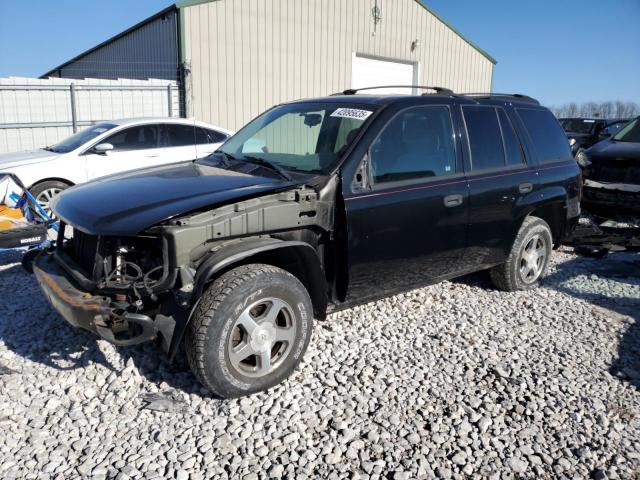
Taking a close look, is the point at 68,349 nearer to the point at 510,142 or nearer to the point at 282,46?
the point at 510,142

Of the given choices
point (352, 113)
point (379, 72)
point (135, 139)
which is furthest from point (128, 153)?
point (379, 72)

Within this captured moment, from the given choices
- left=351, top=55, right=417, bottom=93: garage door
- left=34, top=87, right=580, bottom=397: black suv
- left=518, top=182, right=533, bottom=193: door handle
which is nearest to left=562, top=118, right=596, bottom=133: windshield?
left=351, top=55, right=417, bottom=93: garage door

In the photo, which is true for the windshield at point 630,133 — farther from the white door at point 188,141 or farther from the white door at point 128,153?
the white door at point 128,153

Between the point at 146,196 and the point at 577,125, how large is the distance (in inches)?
739

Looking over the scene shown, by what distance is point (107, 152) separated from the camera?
8.32 m

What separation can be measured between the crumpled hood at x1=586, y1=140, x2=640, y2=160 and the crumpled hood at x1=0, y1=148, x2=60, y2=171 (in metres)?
8.11

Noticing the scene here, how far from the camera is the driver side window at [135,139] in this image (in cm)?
855

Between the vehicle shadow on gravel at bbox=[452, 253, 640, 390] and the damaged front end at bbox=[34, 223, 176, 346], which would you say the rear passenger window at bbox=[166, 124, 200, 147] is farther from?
the damaged front end at bbox=[34, 223, 176, 346]

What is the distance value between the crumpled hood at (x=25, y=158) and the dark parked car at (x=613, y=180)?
26.1 ft

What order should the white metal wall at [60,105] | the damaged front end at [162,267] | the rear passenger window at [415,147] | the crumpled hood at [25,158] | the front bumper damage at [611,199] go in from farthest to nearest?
the white metal wall at [60,105], the crumpled hood at [25,158], the front bumper damage at [611,199], the rear passenger window at [415,147], the damaged front end at [162,267]

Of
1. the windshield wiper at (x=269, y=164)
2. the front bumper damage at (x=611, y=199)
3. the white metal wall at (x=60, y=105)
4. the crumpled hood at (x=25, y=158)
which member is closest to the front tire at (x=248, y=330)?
the windshield wiper at (x=269, y=164)

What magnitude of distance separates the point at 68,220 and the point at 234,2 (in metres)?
11.4

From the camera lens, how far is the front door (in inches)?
144

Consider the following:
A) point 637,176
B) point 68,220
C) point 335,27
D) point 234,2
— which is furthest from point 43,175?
point 335,27
